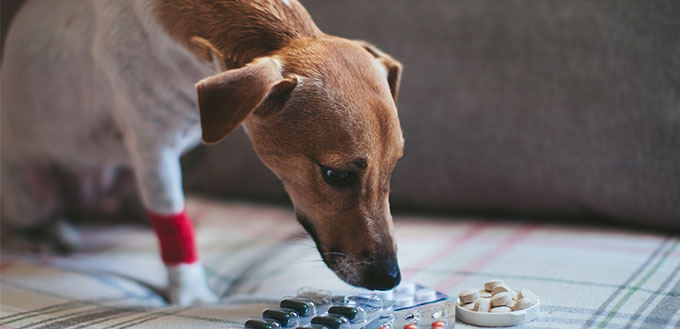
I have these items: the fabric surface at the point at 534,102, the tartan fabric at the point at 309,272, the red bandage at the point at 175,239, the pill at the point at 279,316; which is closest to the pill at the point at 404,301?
the tartan fabric at the point at 309,272

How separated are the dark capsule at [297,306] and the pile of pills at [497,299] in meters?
0.28

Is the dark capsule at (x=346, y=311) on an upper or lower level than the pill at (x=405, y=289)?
upper

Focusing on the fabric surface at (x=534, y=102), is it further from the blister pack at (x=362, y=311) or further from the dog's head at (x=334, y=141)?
the blister pack at (x=362, y=311)

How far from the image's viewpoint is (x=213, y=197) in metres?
2.31

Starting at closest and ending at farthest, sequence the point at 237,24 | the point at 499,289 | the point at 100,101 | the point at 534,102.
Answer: the point at 499,289 < the point at 237,24 < the point at 100,101 < the point at 534,102

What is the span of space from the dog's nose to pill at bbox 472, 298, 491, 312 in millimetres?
161

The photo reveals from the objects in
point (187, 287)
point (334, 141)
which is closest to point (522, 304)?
point (334, 141)

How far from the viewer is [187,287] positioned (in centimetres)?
145

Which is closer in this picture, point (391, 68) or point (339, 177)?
point (339, 177)

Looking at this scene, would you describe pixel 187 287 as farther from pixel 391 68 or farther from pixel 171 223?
pixel 391 68

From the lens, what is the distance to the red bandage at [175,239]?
1.46 m

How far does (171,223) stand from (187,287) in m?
0.16

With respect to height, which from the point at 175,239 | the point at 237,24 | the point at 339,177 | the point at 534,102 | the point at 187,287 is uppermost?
the point at 237,24

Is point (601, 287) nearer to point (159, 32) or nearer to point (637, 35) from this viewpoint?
point (637, 35)
